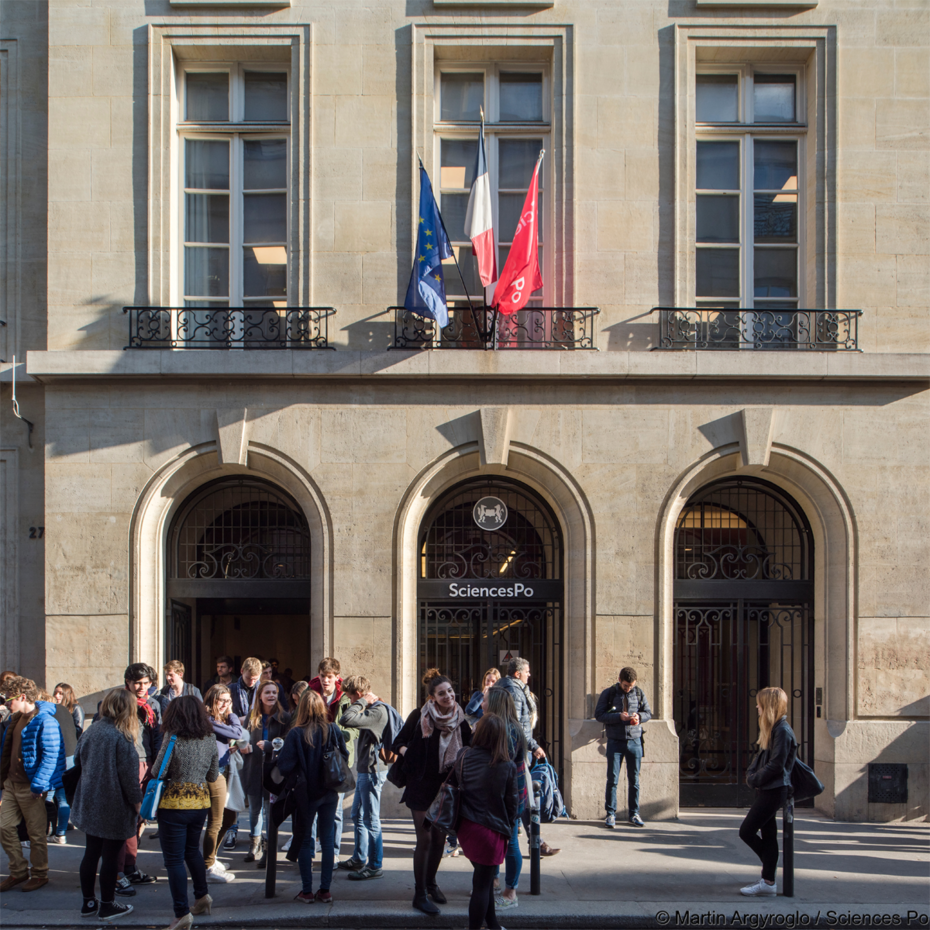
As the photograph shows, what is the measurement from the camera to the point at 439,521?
40.9 ft

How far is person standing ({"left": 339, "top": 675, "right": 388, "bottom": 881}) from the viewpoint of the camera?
8.39 m

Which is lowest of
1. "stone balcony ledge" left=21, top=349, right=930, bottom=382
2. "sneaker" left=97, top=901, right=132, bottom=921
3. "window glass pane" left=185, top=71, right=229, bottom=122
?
"sneaker" left=97, top=901, right=132, bottom=921

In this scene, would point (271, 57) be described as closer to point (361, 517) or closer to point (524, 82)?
point (524, 82)

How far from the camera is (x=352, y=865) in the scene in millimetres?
8484

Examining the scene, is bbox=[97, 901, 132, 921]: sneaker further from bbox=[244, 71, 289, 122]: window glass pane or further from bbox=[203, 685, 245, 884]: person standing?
bbox=[244, 71, 289, 122]: window glass pane

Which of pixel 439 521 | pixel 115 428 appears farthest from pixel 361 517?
pixel 115 428

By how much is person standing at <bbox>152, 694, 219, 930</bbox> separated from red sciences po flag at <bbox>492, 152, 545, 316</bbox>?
19.7ft

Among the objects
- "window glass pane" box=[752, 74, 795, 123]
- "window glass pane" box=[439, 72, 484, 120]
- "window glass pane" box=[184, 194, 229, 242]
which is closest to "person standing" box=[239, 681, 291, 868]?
"window glass pane" box=[184, 194, 229, 242]

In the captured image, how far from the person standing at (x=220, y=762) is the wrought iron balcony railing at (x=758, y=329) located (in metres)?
6.47

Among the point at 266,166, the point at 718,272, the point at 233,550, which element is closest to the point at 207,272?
the point at 266,166

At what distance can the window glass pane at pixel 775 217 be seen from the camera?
1241 centimetres

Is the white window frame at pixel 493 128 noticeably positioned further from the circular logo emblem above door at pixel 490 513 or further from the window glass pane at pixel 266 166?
the circular logo emblem above door at pixel 490 513

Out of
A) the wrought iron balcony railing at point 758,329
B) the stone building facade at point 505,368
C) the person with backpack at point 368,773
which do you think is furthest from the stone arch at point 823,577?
the person with backpack at point 368,773

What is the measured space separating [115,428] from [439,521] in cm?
405
